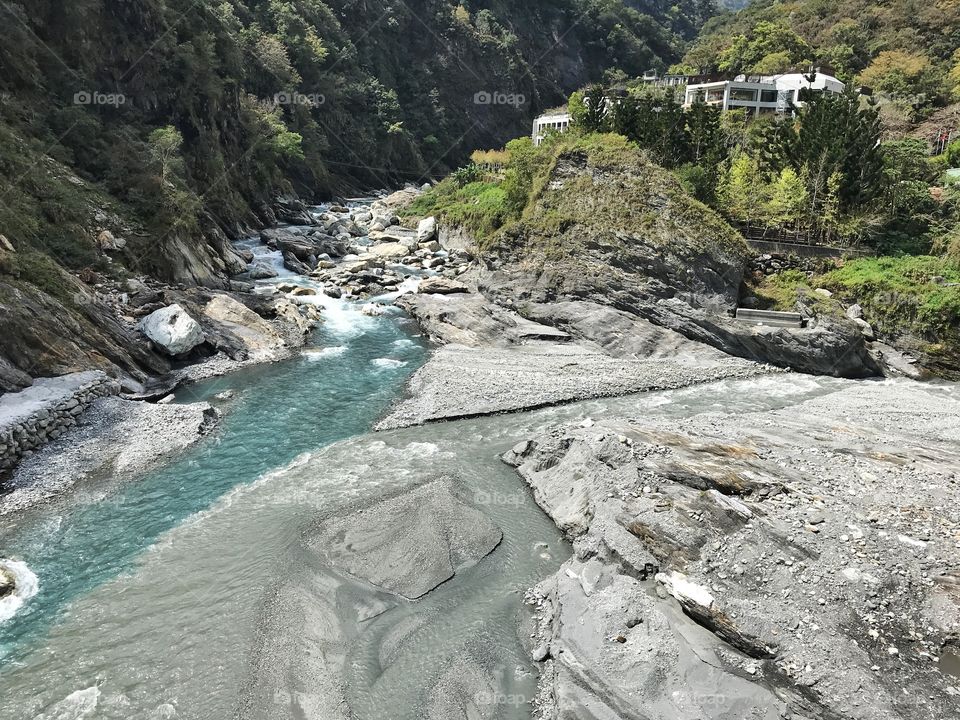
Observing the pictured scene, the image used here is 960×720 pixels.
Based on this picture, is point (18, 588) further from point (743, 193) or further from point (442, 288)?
point (743, 193)

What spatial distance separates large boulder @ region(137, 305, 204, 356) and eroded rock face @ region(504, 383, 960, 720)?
17.4 meters

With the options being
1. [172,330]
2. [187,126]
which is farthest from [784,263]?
[187,126]

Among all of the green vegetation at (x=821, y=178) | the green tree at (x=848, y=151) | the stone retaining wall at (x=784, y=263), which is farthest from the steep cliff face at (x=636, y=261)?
the green tree at (x=848, y=151)

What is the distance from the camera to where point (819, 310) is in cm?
2853

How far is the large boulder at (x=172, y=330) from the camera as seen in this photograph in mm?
26281

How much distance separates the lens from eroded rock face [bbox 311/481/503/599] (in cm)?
1407

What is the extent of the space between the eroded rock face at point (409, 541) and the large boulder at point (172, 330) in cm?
1498

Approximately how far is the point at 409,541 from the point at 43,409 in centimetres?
1384

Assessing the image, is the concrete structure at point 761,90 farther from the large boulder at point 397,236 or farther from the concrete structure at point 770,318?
the concrete structure at point 770,318

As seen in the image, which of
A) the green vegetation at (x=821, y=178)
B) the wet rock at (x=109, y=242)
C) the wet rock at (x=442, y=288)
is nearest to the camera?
the wet rock at (x=109, y=242)

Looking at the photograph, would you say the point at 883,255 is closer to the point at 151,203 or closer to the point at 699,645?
the point at 699,645

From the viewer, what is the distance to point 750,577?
492 inches

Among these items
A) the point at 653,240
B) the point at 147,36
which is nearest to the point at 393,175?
the point at 147,36

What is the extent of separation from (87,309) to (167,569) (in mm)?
15393
